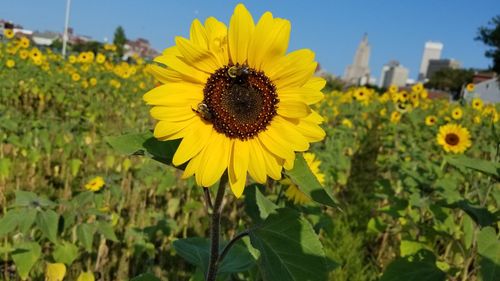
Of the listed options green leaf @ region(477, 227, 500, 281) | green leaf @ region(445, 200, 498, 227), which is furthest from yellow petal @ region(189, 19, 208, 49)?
green leaf @ region(445, 200, 498, 227)

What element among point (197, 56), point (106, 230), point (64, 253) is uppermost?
point (197, 56)

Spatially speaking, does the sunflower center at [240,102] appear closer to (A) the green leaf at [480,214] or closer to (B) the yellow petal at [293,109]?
(B) the yellow petal at [293,109]

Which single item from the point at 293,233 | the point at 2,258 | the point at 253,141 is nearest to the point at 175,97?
the point at 253,141

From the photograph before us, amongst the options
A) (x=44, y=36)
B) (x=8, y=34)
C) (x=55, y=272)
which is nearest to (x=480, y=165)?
(x=55, y=272)

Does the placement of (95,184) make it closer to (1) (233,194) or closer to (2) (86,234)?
(2) (86,234)

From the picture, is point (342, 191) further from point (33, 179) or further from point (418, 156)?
point (33, 179)

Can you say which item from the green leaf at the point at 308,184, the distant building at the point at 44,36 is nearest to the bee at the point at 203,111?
the green leaf at the point at 308,184
